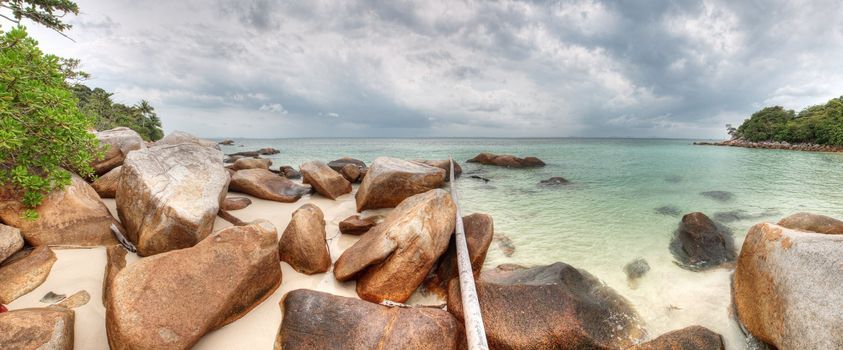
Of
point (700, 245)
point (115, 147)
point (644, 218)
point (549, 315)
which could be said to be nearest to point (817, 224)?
point (700, 245)

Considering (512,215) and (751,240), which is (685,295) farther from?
(512,215)

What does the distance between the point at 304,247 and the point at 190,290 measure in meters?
1.72

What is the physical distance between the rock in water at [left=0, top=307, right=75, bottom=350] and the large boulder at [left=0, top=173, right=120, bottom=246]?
2.04m

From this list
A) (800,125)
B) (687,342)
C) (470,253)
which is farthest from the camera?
(800,125)

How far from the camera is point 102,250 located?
477 cm

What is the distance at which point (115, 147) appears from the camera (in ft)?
25.2

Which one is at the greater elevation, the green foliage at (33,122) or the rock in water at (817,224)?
the green foliage at (33,122)

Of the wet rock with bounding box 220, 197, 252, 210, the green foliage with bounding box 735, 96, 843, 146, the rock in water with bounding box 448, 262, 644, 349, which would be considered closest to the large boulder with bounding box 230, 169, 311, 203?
the wet rock with bounding box 220, 197, 252, 210

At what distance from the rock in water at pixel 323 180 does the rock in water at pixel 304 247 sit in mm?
4931

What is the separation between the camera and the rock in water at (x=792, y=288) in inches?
122

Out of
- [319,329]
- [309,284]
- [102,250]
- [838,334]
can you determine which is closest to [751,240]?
[838,334]

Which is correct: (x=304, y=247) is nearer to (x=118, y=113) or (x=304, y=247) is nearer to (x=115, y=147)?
(x=115, y=147)

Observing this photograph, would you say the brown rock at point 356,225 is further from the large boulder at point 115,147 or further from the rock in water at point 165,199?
the large boulder at point 115,147

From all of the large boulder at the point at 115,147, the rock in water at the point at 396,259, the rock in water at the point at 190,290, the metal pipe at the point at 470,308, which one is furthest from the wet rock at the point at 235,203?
the metal pipe at the point at 470,308
